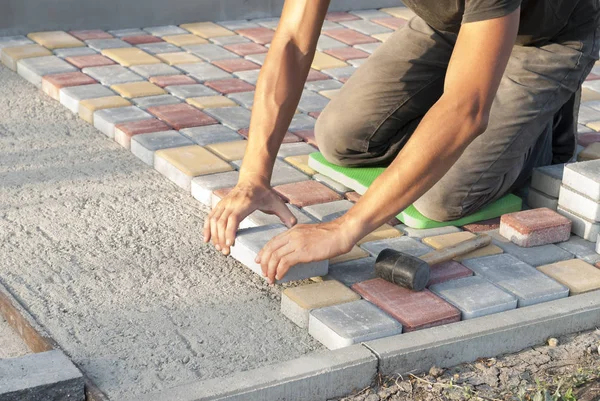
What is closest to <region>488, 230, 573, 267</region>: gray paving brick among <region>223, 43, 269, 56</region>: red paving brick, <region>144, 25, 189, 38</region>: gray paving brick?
<region>223, 43, 269, 56</region>: red paving brick

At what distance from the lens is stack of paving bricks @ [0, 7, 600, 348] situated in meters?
3.25

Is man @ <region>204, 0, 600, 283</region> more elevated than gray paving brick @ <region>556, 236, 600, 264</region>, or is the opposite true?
man @ <region>204, 0, 600, 283</region>

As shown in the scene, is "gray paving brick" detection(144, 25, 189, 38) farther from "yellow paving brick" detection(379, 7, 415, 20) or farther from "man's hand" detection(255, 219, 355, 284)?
"man's hand" detection(255, 219, 355, 284)

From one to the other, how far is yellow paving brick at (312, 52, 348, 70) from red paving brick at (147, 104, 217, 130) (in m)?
1.13

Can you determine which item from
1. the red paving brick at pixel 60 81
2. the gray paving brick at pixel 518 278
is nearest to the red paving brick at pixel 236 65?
the red paving brick at pixel 60 81

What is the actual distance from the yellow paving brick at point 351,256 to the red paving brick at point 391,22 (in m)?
3.56

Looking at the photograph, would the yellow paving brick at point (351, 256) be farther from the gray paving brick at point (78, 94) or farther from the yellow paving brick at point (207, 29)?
the yellow paving brick at point (207, 29)

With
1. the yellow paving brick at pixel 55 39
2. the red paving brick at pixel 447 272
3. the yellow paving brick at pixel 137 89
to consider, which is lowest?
the yellow paving brick at pixel 55 39

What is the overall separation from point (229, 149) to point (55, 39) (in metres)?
2.10

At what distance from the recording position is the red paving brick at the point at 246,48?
6052 mm

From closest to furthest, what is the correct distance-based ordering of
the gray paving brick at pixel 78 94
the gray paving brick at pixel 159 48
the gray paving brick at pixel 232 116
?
the gray paving brick at pixel 232 116
the gray paving brick at pixel 78 94
the gray paving brick at pixel 159 48

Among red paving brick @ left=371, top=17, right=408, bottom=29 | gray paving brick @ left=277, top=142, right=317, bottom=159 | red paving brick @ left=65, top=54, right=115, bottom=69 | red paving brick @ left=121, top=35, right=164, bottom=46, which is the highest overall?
red paving brick @ left=371, top=17, right=408, bottom=29

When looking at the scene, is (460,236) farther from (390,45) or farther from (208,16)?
(208,16)

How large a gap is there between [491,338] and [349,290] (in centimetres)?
53
